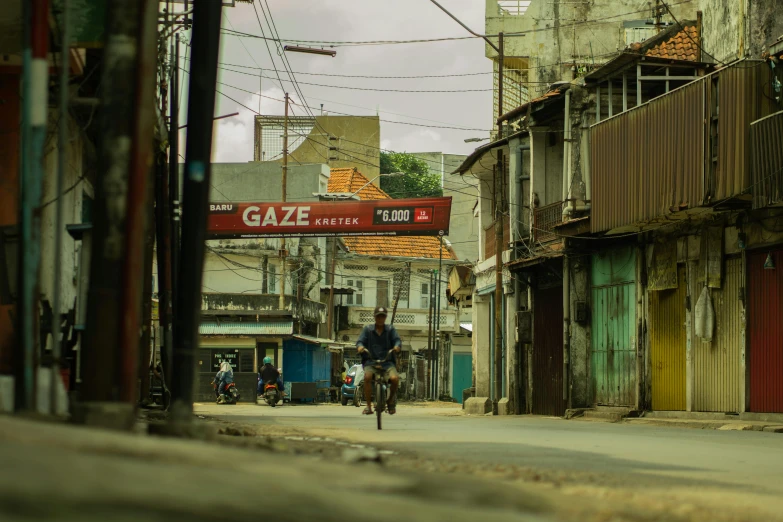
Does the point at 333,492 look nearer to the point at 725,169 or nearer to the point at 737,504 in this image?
the point at 737,504

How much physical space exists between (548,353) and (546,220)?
331 centimetres

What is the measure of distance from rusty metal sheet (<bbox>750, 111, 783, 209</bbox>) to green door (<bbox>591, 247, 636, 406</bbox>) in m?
6.34

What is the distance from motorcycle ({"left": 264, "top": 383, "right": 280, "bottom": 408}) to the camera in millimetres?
36750

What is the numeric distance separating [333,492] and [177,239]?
15136 millimetres

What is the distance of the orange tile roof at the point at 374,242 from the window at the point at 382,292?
1.56 m

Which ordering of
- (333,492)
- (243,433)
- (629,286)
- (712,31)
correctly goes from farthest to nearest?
(712,31)
(629,286)
(243,433)
(333,492)

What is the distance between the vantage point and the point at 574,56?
125ft

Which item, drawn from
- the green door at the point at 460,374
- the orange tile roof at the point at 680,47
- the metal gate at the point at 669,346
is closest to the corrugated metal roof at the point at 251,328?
the green door at the point at 460,374

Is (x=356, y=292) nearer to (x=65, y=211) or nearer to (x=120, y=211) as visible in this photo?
(x=65, y=211)

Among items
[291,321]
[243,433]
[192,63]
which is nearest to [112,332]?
[192,63]

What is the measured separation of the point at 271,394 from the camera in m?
36.8

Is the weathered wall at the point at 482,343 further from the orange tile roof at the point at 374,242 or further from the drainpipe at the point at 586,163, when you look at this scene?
the orange tile roof at the point at 374,242

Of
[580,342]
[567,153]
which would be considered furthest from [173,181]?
[580,342]

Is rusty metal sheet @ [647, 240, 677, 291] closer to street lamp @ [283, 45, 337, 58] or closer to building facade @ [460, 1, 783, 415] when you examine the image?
building facade @ [460, 1, 783, 415]
